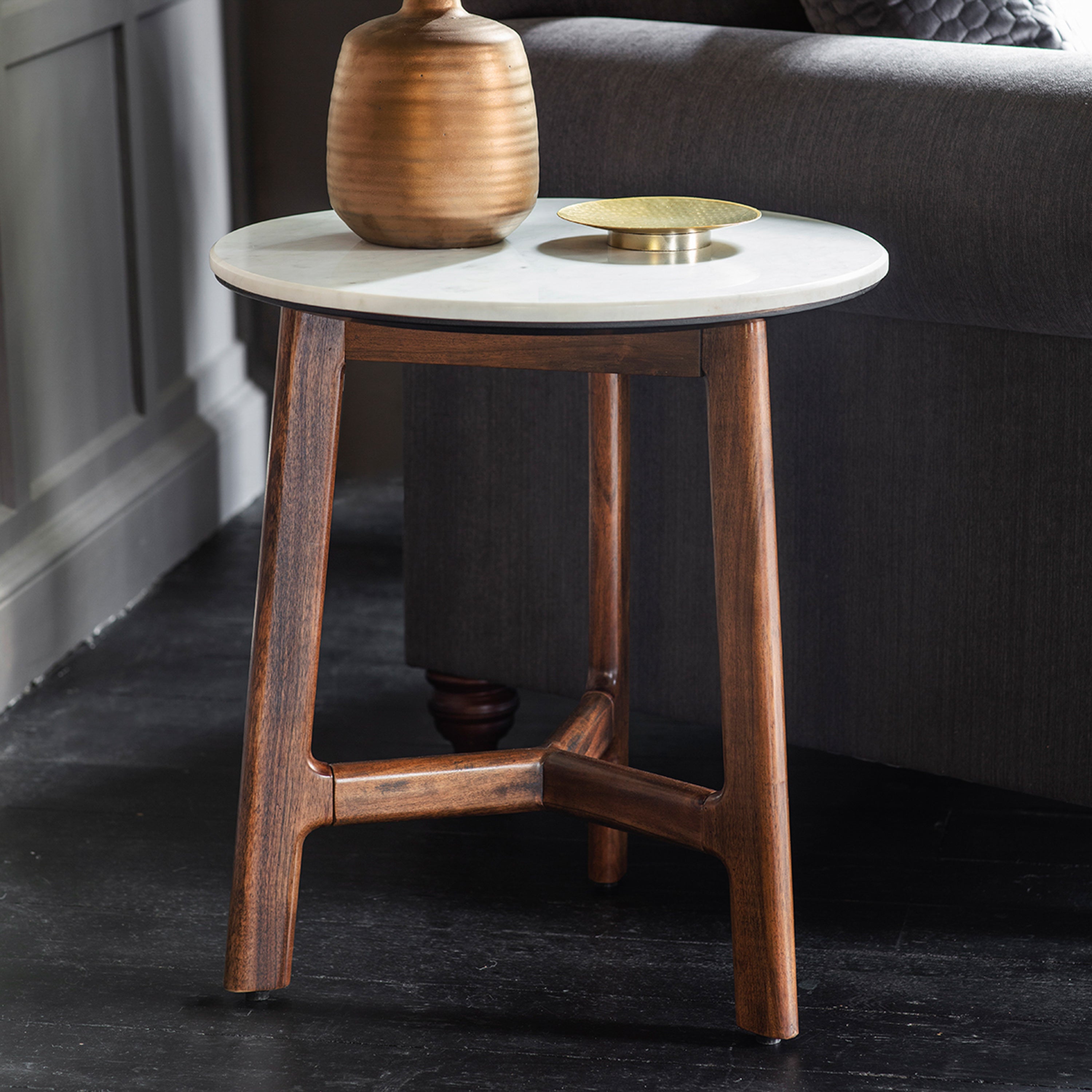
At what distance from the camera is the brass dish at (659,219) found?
3.66ft

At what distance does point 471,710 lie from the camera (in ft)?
5.19

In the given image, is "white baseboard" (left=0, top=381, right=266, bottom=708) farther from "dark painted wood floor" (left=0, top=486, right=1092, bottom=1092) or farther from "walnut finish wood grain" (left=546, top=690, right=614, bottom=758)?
"walnut finish wood grain" (left=546, top=690, right=614, bottom=758)

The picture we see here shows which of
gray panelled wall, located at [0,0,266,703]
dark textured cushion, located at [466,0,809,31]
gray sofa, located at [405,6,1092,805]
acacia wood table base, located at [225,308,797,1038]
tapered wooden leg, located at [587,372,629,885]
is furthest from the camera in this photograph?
gray panelled wall, located at [0,0,266,703]

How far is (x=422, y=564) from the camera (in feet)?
5.09

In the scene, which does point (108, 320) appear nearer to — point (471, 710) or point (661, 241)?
point (471, 710)

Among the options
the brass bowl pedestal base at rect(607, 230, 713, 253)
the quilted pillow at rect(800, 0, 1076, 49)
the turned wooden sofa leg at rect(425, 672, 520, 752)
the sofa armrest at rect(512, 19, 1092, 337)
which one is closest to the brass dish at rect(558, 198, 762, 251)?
the brass bowl pedestal base at rect(607, 230, 713, 253)

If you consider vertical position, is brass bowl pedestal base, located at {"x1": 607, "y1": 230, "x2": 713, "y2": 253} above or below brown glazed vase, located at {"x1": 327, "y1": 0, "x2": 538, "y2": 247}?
below

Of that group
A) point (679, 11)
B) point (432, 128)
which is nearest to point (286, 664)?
point (432, 128)

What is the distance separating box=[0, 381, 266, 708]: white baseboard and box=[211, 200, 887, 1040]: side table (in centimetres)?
68

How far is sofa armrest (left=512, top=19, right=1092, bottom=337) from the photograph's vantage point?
3.81ft

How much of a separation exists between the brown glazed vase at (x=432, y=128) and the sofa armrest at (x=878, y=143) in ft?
0.69

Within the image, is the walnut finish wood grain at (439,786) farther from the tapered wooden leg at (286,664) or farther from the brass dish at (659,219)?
the brass dish at (659,219)

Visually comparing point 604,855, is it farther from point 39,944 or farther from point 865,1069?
point 39,944

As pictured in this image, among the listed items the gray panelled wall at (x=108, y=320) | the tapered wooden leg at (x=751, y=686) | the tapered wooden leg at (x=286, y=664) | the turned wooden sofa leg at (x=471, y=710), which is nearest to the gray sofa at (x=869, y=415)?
the turned wooden sofa leg at (x=471, y=710)
